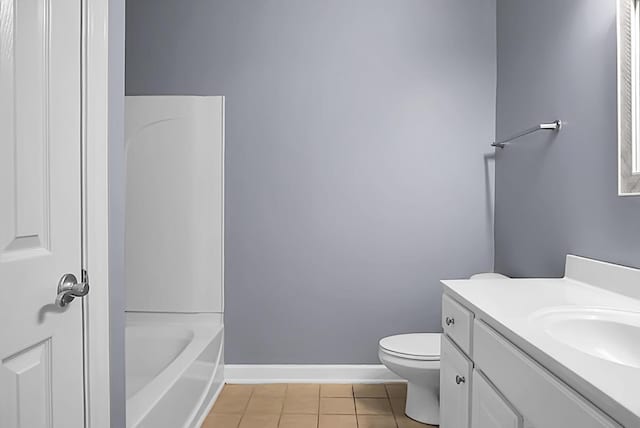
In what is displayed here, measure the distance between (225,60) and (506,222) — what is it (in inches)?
75.7

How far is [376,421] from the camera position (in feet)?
7.34

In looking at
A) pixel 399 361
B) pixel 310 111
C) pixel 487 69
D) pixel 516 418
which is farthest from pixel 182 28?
pixel 516 418

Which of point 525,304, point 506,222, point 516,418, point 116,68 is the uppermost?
point 116,68

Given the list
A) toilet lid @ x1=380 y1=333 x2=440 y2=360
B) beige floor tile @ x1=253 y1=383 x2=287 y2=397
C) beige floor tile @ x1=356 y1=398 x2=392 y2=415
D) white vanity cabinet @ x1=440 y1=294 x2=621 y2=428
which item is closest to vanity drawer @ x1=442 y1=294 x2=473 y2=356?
white vanity cabinet @ x1=440 y1=294 x2=621 y2=428

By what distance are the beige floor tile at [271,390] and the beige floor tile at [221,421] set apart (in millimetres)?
277

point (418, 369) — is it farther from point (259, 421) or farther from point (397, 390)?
point (259, 421)

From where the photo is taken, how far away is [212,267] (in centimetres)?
271

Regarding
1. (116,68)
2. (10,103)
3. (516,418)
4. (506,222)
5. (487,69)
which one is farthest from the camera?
(487,69)

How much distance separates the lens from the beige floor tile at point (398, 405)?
2.34m

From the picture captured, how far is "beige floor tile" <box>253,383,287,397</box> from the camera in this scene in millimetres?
2545

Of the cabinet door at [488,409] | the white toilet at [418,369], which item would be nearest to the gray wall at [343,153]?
the white toilet at [418,369]

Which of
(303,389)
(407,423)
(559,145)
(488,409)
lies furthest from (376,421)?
(559,145)

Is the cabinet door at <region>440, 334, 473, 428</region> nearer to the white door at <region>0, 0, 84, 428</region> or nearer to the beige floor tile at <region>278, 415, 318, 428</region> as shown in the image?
the beige floor tile at <region>278, 415, 318, 428</region>

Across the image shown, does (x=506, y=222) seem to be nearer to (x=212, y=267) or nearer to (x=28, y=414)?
(x=212, y=267)
